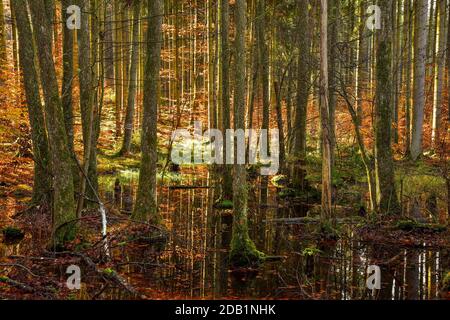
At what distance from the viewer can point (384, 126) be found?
11656 millimetres

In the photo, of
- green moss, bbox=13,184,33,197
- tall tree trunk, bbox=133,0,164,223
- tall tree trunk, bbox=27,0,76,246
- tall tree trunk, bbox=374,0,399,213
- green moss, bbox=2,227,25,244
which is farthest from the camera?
green moss, bbox=13,184,33,197

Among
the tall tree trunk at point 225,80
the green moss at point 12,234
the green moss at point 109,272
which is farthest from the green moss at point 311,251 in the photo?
the green moss at point 12,234

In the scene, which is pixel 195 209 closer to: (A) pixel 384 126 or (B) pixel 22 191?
(B) pixel 22 191

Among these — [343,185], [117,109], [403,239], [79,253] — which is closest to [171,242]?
[79,253]

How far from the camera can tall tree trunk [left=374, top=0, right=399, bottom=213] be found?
37.8 ft

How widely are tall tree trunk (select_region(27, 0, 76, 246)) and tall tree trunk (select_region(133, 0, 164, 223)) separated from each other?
2.06 metres

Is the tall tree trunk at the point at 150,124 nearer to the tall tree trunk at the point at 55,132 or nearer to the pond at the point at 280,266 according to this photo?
the pond at the point at 280,266

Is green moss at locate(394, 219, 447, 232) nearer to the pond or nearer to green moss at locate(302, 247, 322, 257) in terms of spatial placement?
the pond

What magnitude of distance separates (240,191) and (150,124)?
3401 millimetres

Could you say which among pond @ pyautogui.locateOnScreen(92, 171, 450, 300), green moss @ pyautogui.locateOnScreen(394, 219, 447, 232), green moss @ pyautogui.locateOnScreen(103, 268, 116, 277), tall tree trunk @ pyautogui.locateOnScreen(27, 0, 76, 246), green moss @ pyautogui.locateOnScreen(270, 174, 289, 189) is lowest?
pond @ pyautogui.locateOnScreen(92, 171, 450, 300)

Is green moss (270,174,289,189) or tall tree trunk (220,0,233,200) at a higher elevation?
tall tree trunk (220,0,233,200)

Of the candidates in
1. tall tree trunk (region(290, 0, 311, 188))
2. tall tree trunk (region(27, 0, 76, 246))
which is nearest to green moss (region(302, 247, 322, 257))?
tall tree trunk (region(27, 0, 76, 246))

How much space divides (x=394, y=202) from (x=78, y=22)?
9.16 metres

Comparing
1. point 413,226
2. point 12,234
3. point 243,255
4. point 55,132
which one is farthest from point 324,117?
point 12,234
